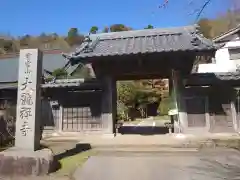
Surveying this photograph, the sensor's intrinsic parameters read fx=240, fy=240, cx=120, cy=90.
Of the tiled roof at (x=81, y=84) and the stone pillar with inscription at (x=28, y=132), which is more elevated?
the tiled roof at (x=81, y=84)

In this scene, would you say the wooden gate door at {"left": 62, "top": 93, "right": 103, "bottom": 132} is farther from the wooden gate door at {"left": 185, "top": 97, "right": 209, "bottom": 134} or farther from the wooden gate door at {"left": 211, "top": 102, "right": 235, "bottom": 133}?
the wooden gate door at {"left": 211, "top": 102, "right": 235, "bottom": 133}

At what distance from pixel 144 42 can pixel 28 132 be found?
304 inches

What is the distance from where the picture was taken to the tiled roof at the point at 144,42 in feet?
33.2

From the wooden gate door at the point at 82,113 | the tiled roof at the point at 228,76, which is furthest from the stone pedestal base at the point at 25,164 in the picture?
the tiled roof at the point at 228,76

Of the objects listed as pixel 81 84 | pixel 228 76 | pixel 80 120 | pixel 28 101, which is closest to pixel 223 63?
pixel 228 76

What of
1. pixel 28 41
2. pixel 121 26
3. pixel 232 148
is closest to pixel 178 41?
pixel 232 148

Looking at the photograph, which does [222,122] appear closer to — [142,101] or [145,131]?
[145,131]

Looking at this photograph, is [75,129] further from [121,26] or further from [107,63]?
[121,26]

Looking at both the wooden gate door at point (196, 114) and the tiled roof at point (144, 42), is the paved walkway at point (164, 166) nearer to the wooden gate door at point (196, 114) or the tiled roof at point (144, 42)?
the wooden gate door at point (196, 114)

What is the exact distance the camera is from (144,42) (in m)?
11.9

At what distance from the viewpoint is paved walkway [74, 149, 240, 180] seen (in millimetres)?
5237

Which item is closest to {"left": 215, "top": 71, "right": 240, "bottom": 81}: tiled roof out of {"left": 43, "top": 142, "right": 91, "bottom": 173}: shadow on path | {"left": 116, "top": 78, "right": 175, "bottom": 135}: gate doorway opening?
{"left": 43, "top": 142, "right": 91, "bottom": 173}: shadow on path

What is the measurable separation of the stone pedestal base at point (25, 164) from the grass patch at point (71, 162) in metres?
0.34

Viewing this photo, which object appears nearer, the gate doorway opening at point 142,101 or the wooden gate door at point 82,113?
the wooden gate door at point 82,113
